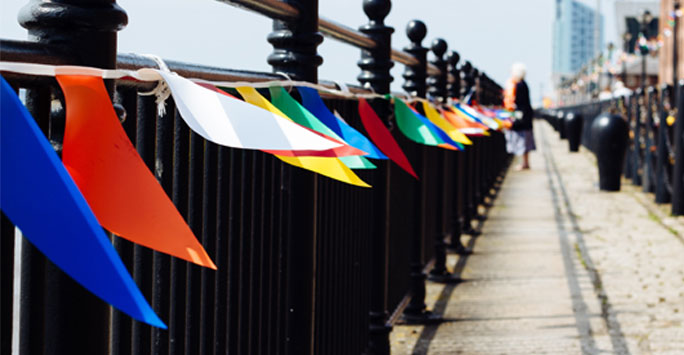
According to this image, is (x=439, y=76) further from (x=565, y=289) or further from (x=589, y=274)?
(x=589, y=274)

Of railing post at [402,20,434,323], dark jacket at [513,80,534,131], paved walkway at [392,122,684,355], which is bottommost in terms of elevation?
paved walkway at [392,122,684,355]

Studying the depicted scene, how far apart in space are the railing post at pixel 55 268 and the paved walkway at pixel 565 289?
331 cm

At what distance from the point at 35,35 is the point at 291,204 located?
1413 mm

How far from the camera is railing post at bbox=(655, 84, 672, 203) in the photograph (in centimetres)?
1123

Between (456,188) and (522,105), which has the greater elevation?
(522,105)

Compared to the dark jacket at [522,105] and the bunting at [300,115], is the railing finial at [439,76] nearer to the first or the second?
the bunting at [300,115]

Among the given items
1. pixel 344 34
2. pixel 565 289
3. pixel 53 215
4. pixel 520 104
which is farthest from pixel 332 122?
pixel 520 104

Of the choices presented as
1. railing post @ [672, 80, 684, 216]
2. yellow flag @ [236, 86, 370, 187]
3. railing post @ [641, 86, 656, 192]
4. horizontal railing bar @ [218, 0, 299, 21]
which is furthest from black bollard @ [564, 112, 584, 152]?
yellow flag @ [236, 86, 370, 187]

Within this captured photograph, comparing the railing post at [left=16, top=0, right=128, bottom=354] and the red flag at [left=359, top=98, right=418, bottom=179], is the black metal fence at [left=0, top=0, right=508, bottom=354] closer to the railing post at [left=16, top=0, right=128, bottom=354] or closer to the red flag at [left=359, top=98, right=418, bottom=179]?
the railing post at [left=16, top=0, right=128, bottom=354]

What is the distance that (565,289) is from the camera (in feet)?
19.7

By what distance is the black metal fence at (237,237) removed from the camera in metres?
1.30

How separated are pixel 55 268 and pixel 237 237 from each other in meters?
0.91

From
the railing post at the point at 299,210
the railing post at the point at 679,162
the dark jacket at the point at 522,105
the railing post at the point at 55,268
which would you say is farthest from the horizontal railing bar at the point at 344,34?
the dark jacket at the point at 522,105

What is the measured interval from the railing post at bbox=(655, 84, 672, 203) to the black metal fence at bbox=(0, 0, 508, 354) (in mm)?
7304
